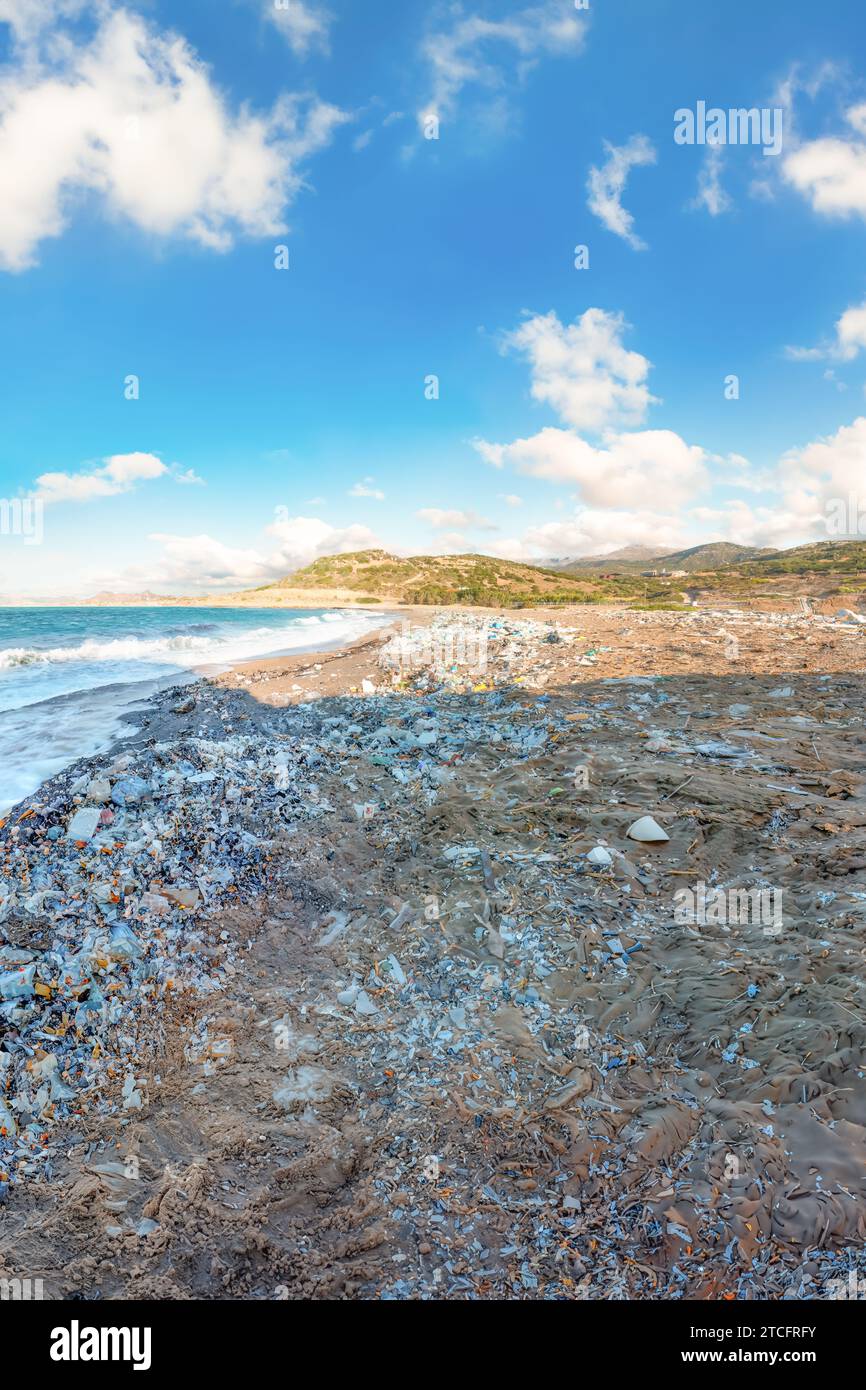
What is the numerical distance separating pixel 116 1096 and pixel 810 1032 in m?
3.84

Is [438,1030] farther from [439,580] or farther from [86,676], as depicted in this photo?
[439,580]

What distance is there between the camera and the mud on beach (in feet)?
7.88

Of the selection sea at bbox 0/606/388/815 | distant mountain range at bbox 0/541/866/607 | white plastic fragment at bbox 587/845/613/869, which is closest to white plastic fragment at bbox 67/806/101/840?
sea at bbox 0/606/388/815

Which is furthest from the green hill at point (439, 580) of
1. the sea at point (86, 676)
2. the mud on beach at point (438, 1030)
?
the mud on beach at point (438, 1030)

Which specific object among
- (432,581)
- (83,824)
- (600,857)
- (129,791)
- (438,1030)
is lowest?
(438,1030)

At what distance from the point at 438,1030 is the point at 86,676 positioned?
1810 centimetres

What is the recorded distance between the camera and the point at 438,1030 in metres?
3.59

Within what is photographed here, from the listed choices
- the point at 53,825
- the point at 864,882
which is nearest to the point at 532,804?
the point at 864,882

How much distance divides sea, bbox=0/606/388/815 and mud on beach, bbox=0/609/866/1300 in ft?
11.8

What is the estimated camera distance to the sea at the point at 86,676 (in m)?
9.66

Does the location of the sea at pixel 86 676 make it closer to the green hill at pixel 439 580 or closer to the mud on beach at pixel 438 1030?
the mud on beach at pixel 438 1030

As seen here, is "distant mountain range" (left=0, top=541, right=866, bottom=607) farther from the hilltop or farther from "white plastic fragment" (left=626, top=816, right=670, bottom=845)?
"white plastic fragment" (left=626, top=816, right=670, bottom=845)

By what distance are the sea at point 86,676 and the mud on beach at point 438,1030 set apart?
3604mm

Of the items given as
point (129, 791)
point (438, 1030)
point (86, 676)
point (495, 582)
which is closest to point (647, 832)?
point (438, 1030)
